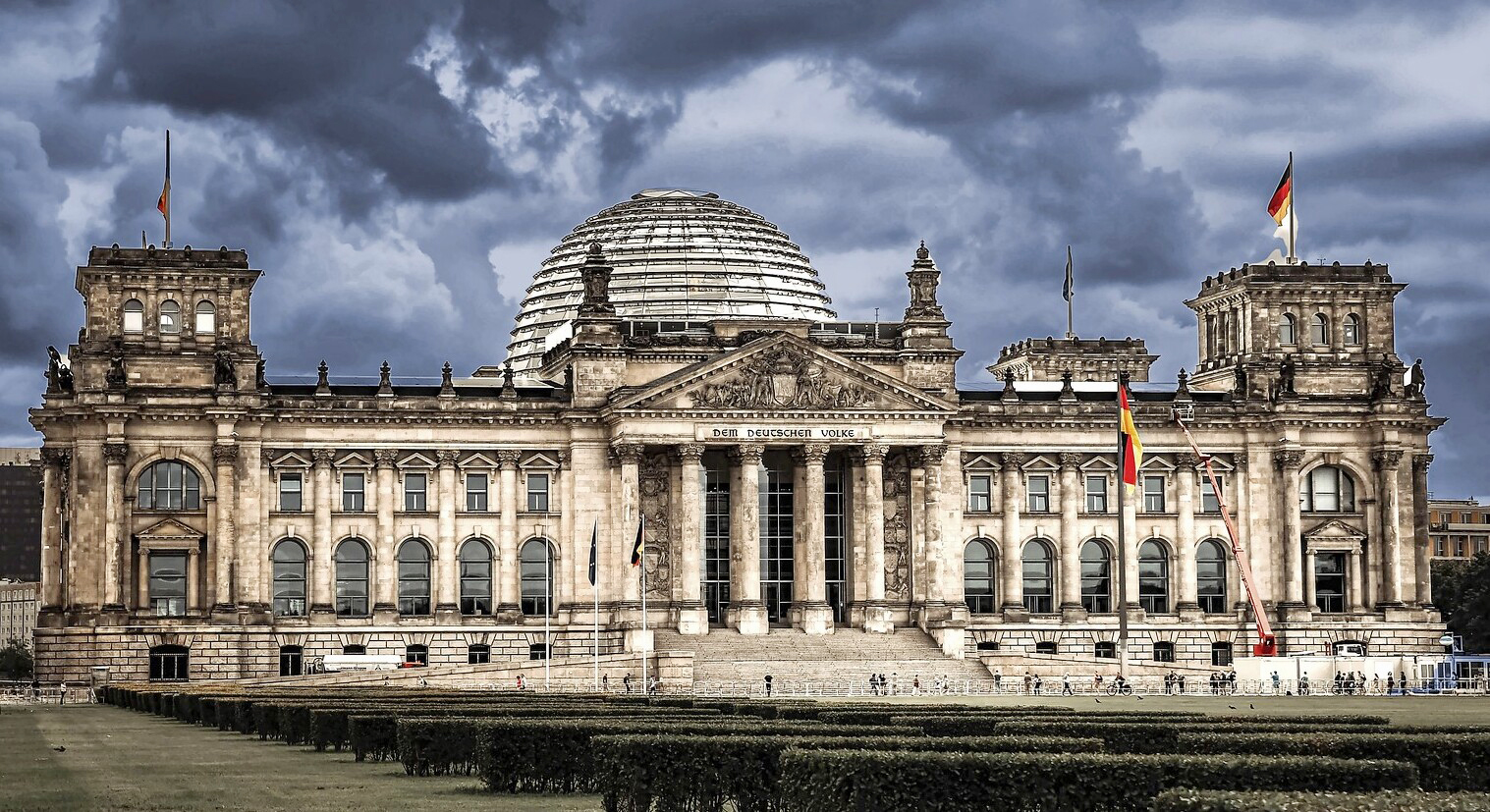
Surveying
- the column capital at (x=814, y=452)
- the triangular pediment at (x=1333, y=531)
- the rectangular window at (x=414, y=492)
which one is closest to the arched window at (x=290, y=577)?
the rectangular window at (x=414, y=492)

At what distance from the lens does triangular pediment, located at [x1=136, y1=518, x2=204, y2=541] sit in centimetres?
11731

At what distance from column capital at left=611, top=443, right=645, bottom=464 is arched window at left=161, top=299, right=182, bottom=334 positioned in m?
23.5

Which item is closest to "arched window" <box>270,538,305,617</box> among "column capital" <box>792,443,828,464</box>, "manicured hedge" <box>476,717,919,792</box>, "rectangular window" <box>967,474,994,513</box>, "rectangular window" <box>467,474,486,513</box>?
"rectangular window" <box>467,474,486,513</box>

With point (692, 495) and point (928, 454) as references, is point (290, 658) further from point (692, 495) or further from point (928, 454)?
point (928, 454)

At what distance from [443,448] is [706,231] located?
29.7 m

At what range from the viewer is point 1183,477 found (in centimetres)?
12850

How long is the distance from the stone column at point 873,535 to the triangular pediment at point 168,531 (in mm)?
33990

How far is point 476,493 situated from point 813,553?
18.0 metres

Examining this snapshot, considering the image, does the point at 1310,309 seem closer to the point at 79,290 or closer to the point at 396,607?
the point at 396,607

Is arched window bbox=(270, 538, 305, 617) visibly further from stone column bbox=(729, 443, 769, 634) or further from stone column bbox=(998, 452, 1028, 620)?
stone column bbox=(998, 452, 1028, 620)

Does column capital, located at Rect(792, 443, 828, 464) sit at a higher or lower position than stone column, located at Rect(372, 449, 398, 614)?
higher

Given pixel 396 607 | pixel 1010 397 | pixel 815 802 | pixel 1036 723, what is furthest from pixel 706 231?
pixel 815 802

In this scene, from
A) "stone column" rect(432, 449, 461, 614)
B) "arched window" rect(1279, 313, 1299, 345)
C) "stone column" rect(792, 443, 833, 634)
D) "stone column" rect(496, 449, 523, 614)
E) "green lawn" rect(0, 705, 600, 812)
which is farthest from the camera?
"arched window" rect(1279, 313, 1299, 345)

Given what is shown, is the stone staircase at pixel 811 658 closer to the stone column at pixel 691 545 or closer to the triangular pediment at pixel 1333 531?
the stone column at pixel 691 545
